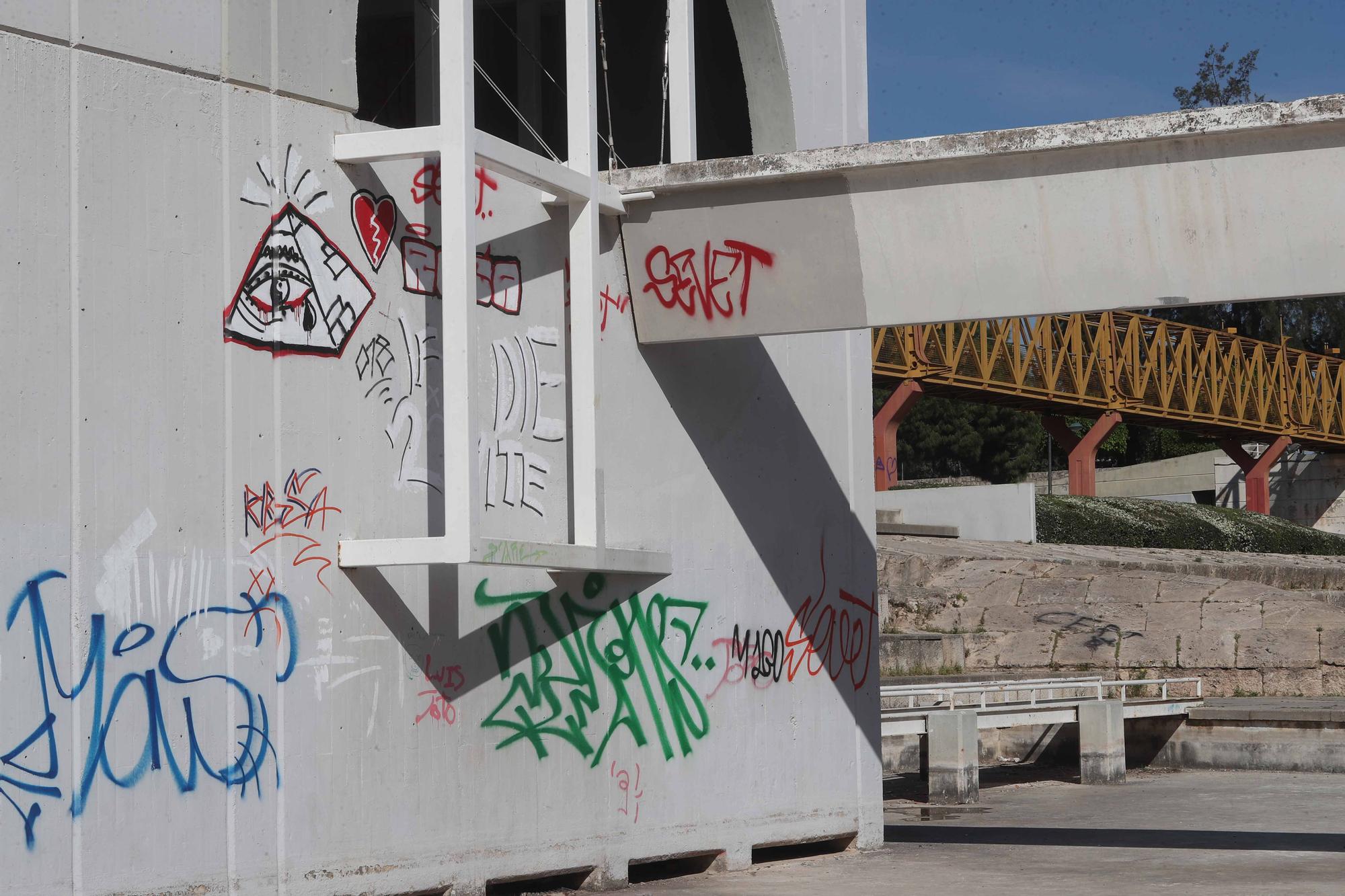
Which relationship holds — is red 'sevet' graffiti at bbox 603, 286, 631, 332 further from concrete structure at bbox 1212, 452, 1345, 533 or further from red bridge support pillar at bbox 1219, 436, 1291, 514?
concrete structure at bbox 1212, 452, 1345, 533

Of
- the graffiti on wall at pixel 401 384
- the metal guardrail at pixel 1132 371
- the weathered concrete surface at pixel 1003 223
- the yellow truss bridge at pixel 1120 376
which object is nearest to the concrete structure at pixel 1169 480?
the metal guardrail at pixel 1132 371

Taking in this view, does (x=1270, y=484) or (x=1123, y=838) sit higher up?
(x=1270, y=484)

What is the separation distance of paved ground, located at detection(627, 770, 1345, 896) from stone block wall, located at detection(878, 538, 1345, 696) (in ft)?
9.97

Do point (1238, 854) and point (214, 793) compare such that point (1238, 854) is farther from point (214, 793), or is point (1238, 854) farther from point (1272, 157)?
point (214, 793)

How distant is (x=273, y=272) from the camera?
8.34m

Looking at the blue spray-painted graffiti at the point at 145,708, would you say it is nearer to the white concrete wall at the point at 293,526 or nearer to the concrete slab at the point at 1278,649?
the white concrete wall at the point at 293,526

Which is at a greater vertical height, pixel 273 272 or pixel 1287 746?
pixel 273 272

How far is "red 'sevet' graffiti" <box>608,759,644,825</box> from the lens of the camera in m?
10.4

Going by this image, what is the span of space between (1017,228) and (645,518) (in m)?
2.93

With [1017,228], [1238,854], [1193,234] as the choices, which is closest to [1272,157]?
[1193,234]

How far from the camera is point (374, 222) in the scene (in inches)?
352

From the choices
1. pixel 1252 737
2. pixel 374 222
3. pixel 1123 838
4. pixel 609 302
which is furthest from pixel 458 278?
pixel 1252 737

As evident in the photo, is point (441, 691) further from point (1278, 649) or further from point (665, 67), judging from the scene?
point (1278, 649)

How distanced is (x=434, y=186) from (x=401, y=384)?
116 cm
